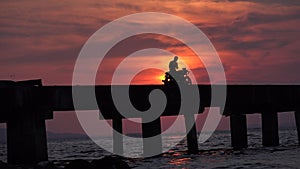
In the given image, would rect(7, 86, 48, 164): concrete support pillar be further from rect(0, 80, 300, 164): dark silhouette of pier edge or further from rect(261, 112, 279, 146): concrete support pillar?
rect(261, 112, 279, 146): concrete support pillar

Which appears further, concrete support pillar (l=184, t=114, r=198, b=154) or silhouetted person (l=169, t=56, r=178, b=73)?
concrete support pillar (l=184, t=114, r=198, b=154)

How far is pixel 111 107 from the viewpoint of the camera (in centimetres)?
4459

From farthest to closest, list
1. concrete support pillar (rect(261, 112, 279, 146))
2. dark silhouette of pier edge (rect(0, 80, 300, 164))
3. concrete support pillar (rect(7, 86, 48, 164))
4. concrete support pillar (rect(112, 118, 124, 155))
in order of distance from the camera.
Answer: concrete support pillar (rect(261, 112, 279, 146))
concrete support pillar (rect(112, 118, 124, 155))
dark silhouette of pier edge (rect(0, 80, 300, 164))
concrete support pillar (rect(7, 86, 48, 164))

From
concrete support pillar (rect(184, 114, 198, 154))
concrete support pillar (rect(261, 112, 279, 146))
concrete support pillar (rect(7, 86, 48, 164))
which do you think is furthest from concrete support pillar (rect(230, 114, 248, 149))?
concrete support pillar (rect(7, 86, 48, 164))

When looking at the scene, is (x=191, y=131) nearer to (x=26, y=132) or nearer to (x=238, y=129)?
(x=238, y=129)

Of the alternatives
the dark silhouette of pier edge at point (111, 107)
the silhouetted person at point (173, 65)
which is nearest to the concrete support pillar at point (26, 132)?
the dark silhouette of pier edge at point (111, 107)

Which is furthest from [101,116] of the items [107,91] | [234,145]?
[234,145]

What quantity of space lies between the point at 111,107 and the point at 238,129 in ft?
49.5

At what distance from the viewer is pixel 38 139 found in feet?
115

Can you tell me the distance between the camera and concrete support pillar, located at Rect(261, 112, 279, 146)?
55356 mm

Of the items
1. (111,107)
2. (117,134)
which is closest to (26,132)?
(111,107)

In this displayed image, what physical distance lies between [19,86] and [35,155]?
507 cm

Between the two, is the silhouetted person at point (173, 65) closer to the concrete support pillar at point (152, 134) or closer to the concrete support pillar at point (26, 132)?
the concrete support pillar at point (152, 134)

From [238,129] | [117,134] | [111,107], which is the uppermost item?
[111,107]
